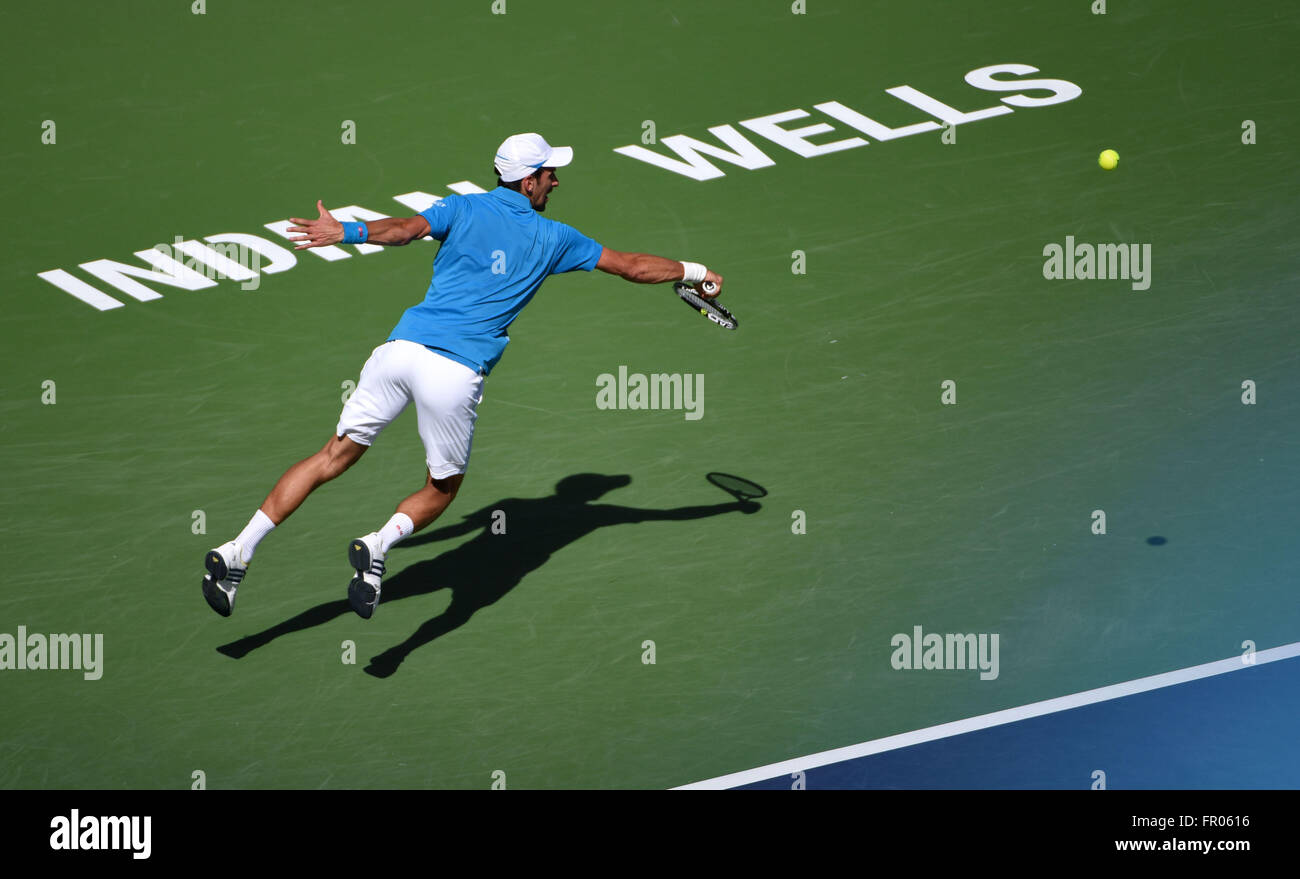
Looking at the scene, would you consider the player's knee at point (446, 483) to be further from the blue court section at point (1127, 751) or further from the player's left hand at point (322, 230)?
the blue court section at point (1127, 751)

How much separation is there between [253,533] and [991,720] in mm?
A: 4273

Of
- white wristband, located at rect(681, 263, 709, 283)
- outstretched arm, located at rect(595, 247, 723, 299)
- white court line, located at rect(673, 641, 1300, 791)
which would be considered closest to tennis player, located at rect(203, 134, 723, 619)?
outstretched arm, located at rect(595, 247, 723, 299)

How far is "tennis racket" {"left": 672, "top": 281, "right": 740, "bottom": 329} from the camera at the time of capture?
36.8 feet

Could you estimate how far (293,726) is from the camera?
1010 centimetres

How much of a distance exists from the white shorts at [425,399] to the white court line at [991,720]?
2305 mm

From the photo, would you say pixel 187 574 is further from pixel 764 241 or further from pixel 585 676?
pixel 764 241

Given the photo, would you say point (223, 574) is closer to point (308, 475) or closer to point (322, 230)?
point (308, 475)

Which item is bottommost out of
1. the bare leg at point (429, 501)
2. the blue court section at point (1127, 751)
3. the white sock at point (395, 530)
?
the blue court section at point (1127, 751)

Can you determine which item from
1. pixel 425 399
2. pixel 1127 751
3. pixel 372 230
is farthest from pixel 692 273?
pixel 1127 751

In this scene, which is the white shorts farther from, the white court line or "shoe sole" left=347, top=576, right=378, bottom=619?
the white court line

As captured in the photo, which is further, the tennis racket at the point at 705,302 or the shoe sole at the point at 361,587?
the tennis racket at the point at 705,302

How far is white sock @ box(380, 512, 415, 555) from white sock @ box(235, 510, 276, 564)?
0.68 meters

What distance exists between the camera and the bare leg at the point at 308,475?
10445mm

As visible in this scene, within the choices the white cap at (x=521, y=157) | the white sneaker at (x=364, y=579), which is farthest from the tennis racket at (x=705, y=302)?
the white sneaker at (x=364, y=579)
